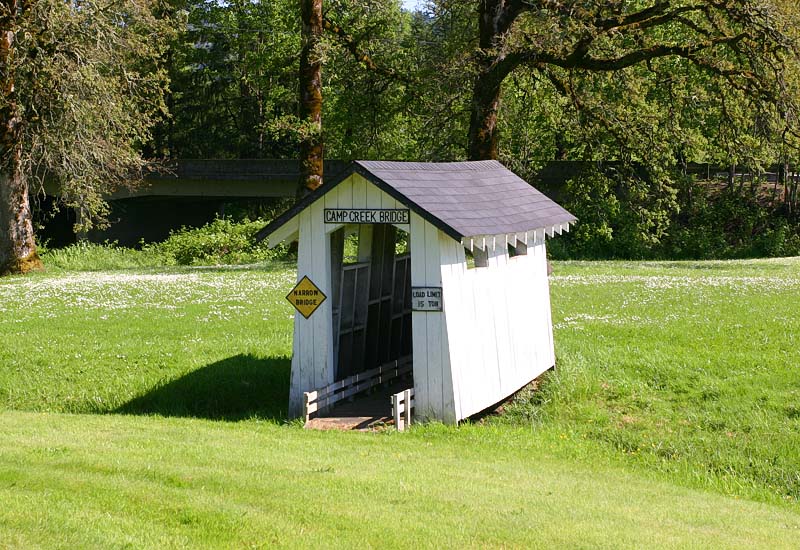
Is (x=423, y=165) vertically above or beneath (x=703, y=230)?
above

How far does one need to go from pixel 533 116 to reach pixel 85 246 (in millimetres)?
17038

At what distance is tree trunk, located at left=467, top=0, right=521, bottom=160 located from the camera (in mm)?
29641

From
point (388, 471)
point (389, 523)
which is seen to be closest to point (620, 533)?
point (389, 523)

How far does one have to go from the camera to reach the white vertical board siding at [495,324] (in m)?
13.1

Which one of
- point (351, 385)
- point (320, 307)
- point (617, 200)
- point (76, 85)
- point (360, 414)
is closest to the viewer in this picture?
point (320, 307)

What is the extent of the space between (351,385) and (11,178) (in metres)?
20.5

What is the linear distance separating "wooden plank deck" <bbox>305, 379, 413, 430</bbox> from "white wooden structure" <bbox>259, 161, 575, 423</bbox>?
412mm

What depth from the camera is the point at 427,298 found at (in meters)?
12.9

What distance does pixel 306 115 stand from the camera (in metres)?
33.8

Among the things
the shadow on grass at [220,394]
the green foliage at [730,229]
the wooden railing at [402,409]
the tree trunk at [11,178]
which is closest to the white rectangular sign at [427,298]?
the wooden railing at [402,409]

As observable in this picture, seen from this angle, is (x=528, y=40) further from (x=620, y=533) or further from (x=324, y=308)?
(x=620, y=533)

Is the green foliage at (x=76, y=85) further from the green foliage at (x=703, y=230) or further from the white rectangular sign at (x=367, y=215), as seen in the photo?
the white rectangular sign at (x=367, y=215)

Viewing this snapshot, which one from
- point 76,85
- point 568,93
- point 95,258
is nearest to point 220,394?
point 76,85

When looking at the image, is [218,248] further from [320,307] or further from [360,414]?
[360,414]
